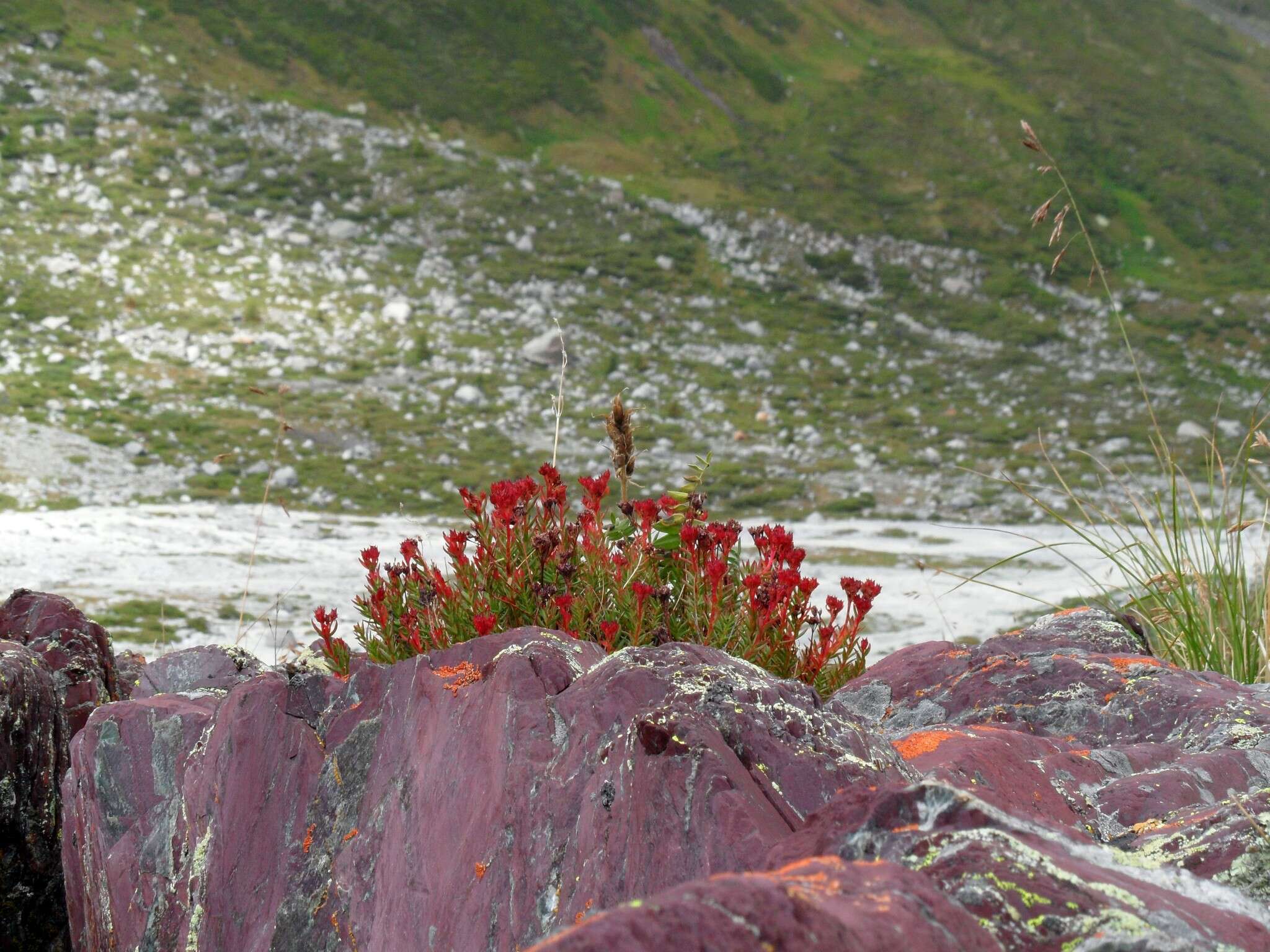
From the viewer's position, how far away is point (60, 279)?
63.0 feet

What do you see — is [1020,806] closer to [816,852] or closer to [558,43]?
[816,852]

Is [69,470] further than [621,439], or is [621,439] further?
[69,470]

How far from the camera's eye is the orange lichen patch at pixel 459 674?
134 inches

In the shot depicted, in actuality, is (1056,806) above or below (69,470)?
below

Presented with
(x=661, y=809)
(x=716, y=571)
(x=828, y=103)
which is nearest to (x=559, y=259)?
(x=828, y=103)

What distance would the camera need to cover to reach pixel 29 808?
15.0 ft

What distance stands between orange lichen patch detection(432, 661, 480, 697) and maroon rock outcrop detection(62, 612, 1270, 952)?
2 cm

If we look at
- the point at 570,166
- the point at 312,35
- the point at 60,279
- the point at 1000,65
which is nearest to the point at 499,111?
the point at 570,166

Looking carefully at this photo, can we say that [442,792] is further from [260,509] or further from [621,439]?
[260,509]

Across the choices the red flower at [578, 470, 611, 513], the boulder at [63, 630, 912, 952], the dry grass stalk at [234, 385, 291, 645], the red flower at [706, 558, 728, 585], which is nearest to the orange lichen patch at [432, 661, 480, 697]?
the boulder at [63, 630, 912, 952]

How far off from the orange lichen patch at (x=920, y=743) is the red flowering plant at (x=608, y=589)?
31cm

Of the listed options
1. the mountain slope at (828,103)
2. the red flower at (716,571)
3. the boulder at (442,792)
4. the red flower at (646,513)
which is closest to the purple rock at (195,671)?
the boulder at (442,792)

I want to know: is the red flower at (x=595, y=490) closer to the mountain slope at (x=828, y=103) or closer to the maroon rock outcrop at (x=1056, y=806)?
the maroon rock outcrop at (x=1056, y=806)

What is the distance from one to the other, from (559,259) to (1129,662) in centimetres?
2168
